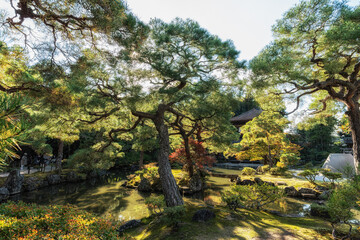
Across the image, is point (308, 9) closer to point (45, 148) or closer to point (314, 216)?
point (314, 216)

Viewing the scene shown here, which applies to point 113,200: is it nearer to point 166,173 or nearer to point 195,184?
point 195,184

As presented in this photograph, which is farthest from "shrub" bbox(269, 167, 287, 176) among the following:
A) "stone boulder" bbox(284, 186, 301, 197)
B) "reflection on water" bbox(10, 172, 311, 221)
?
"reflection on water" bbox(10, 172, 311, 221)

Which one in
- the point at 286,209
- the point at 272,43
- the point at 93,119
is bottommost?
the point at 286,209

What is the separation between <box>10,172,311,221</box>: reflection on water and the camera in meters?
5.97

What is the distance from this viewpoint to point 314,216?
4660 millimetres

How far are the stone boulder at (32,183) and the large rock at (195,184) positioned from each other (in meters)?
8.37

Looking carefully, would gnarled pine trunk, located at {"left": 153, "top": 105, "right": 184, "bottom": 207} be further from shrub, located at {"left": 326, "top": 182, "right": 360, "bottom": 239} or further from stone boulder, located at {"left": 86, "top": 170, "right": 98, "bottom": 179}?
stone boulder, located at {"left": 86, "top": 170, "right": 98, "bottom": 179}

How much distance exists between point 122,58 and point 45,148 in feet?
35.3

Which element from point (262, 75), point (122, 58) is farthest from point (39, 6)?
point (262, 75)

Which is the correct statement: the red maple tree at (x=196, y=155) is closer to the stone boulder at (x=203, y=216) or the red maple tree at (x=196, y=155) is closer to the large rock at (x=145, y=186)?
the large rock at (x=145, y=186)

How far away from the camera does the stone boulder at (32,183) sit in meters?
9.15

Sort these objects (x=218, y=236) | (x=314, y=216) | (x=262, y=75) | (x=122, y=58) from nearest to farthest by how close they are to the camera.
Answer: (x=218, y=236) < (x=122, y=58) < (x=314, y=216) < (x=262, y=75)

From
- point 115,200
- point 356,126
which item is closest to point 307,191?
point 356,126

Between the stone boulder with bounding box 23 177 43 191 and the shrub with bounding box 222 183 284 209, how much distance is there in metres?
10.1
